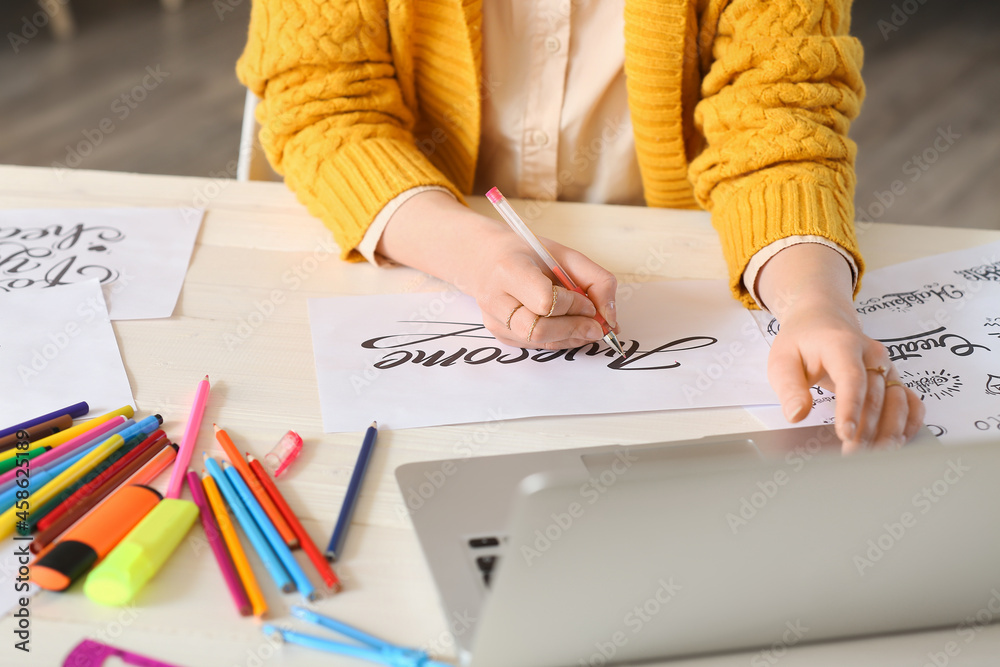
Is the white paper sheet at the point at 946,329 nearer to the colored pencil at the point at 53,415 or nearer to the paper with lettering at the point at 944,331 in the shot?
the paper with lettering at the point at 944,331

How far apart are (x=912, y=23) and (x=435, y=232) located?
9.91ft

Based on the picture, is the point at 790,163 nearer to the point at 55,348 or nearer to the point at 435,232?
the point at 435,232

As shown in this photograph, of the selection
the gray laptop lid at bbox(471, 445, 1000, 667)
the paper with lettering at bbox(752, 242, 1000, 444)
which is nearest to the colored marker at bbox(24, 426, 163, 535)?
the gray laptop lid at bbox(471, 445, 1000, 667)

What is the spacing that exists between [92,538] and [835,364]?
0.46 meters

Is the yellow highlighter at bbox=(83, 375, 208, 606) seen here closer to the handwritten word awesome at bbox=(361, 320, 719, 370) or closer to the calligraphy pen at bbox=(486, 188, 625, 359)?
the handwritten word awesome at bbox=(361, 320, 719, 370)

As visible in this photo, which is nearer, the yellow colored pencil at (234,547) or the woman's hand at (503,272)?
the yellow colored pencil at (234,547)

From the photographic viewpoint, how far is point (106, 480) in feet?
1.53

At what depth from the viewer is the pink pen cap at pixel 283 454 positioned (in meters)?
0.50

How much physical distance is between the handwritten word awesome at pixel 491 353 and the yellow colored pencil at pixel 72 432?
170 millimetres

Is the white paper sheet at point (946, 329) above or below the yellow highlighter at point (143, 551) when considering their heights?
below

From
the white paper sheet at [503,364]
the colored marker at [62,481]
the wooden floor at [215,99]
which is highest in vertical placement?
the colored marker at [62,481]

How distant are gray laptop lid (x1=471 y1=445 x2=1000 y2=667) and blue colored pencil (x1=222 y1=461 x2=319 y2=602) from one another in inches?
4.1

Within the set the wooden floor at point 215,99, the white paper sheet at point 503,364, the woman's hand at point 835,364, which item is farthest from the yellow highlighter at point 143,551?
the wooden floor at point 215,99

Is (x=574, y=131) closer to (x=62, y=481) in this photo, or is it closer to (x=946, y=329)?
(x=946, y=329)
